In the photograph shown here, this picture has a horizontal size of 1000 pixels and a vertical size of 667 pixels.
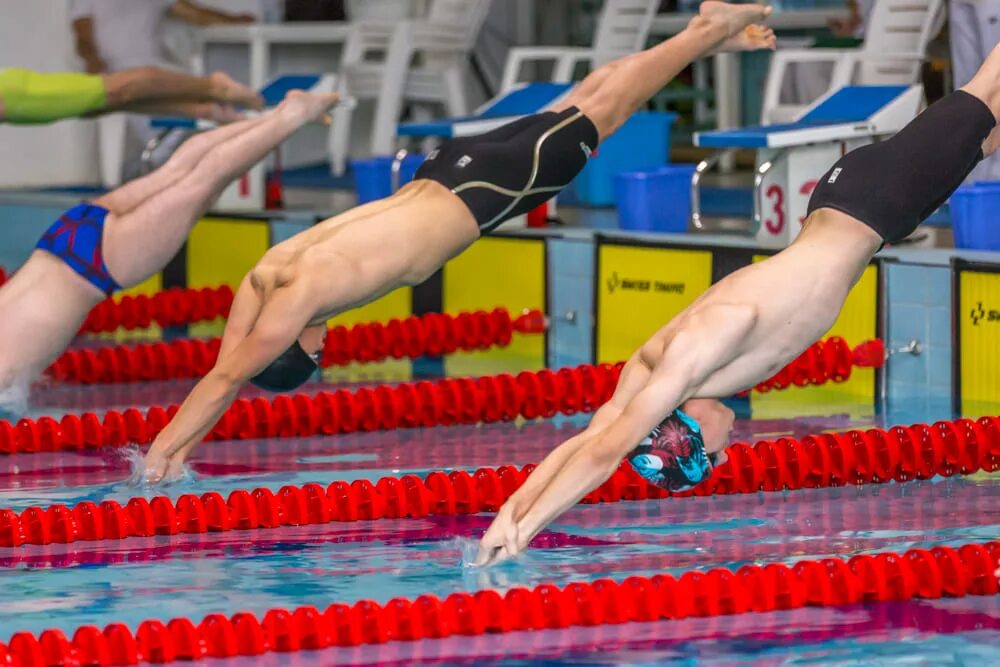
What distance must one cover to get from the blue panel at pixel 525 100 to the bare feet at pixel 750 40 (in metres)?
2.21

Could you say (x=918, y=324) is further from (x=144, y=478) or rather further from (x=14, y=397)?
(x=14, y=397)

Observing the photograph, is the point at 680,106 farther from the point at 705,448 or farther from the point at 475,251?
the point at 705,448

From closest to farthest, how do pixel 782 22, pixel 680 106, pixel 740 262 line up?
pixel 740 262, pixel 782 22, pixel 680 106

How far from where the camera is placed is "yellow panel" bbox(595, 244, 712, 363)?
6477 millimetres

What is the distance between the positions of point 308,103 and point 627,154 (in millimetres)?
2671

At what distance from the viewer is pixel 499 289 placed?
7.24 m

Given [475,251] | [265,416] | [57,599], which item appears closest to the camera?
[57,599]

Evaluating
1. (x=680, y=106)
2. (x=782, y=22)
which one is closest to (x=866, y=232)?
(x=782, y=22)

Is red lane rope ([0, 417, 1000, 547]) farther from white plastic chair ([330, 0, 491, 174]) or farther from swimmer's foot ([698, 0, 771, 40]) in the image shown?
white plastic chair ([330, 0, 491, 174])

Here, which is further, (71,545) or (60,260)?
(60,260)

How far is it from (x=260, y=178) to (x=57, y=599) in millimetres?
4909

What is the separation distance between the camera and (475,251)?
288 inches

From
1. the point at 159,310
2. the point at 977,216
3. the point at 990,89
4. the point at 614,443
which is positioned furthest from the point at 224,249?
the point at 614,443

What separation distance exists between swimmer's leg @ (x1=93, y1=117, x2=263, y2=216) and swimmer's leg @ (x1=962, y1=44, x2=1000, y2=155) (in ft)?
8.23
